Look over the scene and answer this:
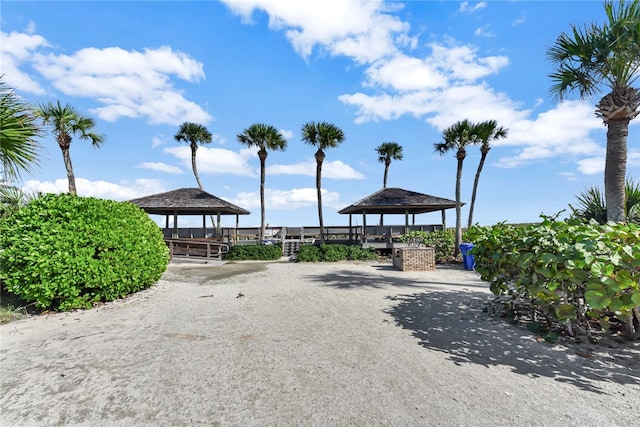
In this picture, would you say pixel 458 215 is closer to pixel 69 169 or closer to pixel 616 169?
pixel 616 169

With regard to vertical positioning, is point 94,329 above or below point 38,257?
below

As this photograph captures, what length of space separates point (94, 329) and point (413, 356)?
4805mm

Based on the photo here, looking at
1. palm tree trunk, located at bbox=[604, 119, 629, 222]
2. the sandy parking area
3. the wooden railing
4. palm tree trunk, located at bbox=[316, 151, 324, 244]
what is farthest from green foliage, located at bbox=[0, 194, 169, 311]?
palm tree trunk, located at bbox=[316, 151, 324, 244]

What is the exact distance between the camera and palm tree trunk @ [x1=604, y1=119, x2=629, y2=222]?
660 centimetres

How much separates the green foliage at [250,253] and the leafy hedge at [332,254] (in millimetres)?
2371

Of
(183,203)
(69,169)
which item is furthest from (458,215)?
(69,169)

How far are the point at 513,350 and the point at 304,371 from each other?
2691 mm

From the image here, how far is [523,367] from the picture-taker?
3426 mm

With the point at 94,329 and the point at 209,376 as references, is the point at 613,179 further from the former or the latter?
the point at 94,329

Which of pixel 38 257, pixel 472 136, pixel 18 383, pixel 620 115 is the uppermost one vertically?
pixel 472 136

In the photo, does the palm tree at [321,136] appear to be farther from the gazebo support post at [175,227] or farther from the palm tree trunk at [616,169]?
the palm tree trunk at [616,169]

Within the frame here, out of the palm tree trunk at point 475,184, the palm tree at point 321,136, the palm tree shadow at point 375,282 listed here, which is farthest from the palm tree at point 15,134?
the palm tree trunk at point 475,184

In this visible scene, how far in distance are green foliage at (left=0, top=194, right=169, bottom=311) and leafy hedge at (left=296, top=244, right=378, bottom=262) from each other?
933cm

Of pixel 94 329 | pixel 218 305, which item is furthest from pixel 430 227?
pixel 94 329
